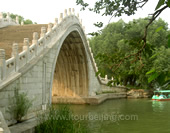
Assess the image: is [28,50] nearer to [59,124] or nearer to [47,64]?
[47,64]

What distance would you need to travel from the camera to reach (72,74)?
24.1 metres

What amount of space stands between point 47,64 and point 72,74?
11.2m

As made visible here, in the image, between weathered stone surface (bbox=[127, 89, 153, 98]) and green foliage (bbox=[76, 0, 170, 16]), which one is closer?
green foliage (bbox=[76, 0, 170, 16])

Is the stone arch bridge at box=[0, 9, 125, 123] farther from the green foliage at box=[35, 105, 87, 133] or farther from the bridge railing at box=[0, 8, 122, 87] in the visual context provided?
the green foliage at box=[35, 105, 87, 133]

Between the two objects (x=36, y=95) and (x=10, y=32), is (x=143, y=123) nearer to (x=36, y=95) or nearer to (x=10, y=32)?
(x=36, y=95)

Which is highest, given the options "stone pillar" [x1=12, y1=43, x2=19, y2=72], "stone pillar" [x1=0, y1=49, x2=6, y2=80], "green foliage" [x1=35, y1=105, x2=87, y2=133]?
"stone pillar" [x1=12, y1=43, x2=19, y2=72]

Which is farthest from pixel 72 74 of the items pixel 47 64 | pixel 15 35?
pixel 47 64

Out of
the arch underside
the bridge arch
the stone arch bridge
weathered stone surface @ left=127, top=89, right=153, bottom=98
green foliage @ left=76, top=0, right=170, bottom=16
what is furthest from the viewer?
weathered stone surface @ left=127, top=89, right=153, bottom=98

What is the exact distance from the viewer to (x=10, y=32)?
1591 centimetres

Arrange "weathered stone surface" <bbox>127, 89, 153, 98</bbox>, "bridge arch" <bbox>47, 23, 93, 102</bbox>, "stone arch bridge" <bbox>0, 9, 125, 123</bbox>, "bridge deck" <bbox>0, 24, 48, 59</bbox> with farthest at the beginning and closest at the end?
"weathered stone surface" <bbox>127, 89, 153, 98</bbox> < "bridge arch" <bbox>47, 23, 93, 102</bbox> < "bridge deck" <bbox>0, 24, 48, 59</bbox> < "stone arch bridge" <bbox>0, 9, 125, 123</bbox>

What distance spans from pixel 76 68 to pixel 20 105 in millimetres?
15853

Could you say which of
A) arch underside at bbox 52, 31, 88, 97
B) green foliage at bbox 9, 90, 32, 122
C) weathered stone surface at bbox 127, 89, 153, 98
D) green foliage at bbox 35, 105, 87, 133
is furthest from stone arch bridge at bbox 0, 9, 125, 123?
weathered stone surface at bbox 127, 89, 153, 98

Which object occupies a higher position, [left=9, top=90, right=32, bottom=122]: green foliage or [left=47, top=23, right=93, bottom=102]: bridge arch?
[left=47, top=23, right=93, bottom=102]: bridge arch

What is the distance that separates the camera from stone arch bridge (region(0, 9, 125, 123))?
8.84 m
